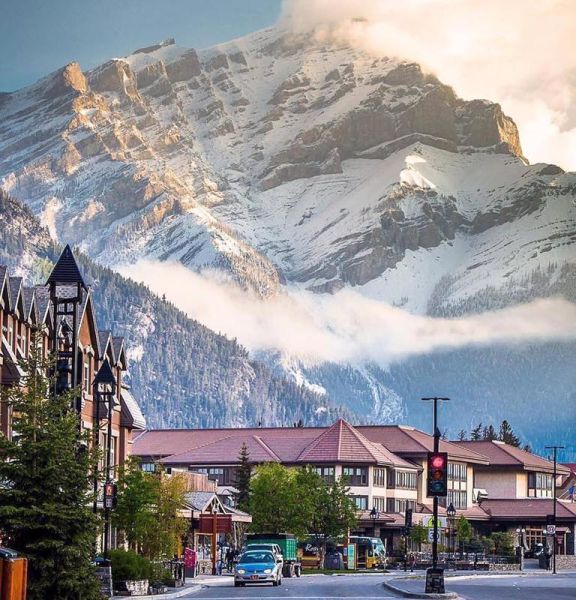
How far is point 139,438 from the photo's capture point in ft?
643

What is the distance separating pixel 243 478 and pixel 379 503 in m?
18.9

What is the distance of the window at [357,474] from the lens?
170 m

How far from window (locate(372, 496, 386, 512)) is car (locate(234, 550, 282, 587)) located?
8167cm

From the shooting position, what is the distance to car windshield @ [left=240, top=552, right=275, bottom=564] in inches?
3469

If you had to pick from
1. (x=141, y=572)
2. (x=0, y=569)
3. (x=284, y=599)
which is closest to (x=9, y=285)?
(x=141, y=572)

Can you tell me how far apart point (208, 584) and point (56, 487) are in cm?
4512

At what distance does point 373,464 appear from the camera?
170m

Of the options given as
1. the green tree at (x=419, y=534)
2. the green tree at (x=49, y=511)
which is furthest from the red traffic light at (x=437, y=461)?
the green tree at (x=419, y=534)

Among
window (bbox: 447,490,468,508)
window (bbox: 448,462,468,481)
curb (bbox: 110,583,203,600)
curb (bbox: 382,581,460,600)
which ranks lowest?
curb (bbox: 110,583,203,600)

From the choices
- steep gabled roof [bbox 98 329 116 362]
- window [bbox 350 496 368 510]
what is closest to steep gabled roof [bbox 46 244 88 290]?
steep gabled roof [bbox 98 329 116 362]

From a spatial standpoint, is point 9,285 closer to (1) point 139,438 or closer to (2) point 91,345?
(2) point 91,345

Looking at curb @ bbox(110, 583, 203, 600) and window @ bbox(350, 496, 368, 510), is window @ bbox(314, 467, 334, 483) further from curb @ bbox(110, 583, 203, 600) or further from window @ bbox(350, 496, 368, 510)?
curb @ bbox(110, 583, 203, 600)

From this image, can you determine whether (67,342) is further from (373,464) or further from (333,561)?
(373,464)

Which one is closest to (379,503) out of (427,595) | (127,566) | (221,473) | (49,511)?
(221,473)
